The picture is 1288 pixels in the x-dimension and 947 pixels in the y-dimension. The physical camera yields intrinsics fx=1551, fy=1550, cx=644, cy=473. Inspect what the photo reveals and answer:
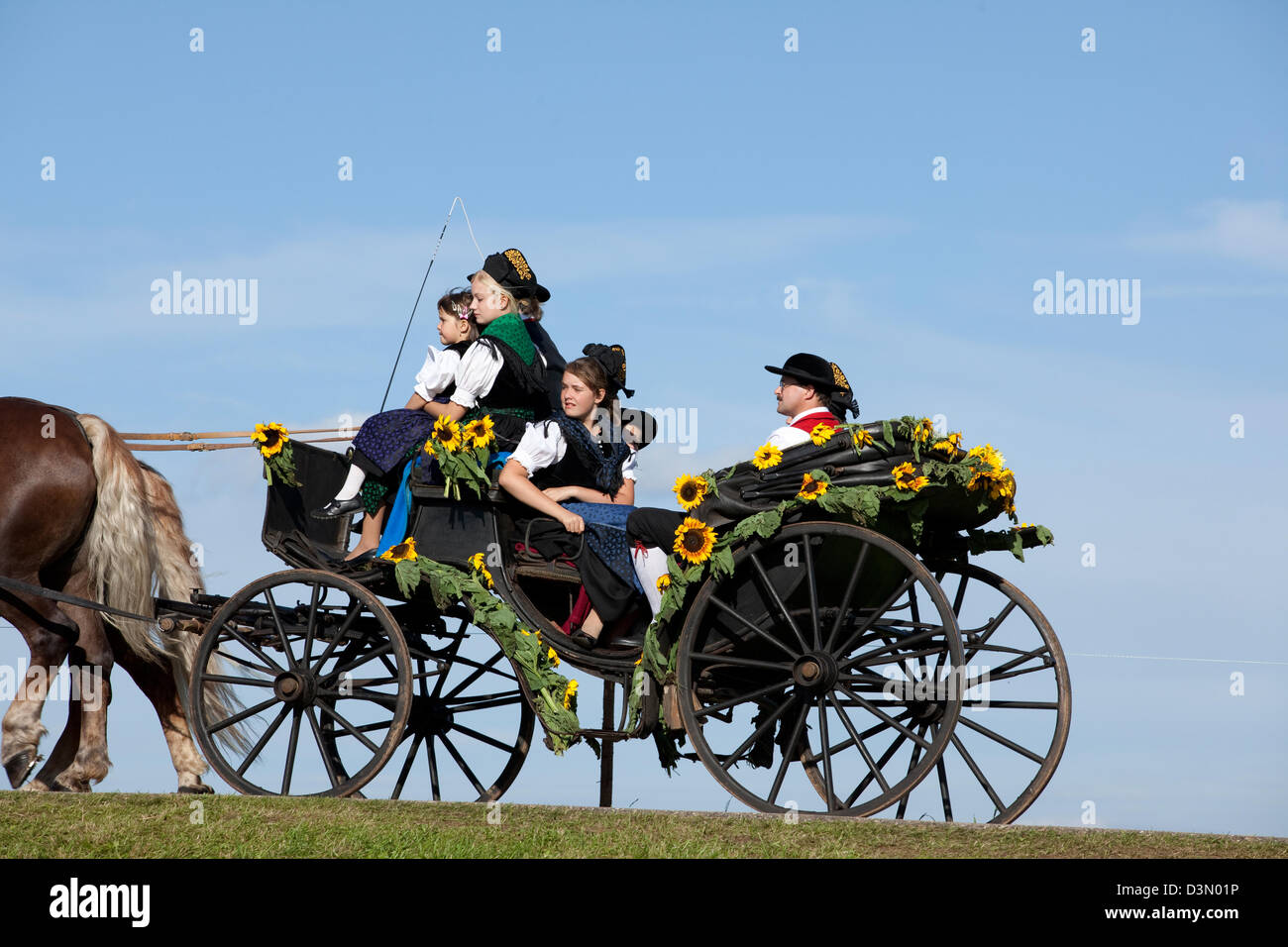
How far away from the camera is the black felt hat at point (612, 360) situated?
24.3ft

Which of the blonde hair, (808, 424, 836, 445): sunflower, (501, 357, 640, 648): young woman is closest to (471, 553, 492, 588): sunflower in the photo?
(501, 357, 640, 648): young woman

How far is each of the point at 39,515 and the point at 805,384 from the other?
4.28 meters

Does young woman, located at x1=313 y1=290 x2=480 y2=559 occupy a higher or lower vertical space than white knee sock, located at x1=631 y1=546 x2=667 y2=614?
higher

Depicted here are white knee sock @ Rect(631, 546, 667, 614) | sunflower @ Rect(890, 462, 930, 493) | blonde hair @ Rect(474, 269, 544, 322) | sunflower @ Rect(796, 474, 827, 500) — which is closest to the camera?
sunflower @ Rect(890, 462, 930, 493)

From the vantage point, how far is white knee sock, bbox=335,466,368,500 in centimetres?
747

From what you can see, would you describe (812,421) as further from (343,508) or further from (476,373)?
(343,508)

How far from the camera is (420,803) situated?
667 centimetres

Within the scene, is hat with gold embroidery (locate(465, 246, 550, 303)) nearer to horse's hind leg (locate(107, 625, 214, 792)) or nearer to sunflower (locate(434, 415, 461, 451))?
sunflower (locate(434, 415, 461, 451))

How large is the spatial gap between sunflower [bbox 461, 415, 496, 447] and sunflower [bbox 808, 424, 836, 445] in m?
1.53

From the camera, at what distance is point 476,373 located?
23.7 feet

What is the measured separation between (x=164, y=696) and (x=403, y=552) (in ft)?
8.94

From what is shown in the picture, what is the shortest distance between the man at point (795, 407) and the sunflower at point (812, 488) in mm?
465
